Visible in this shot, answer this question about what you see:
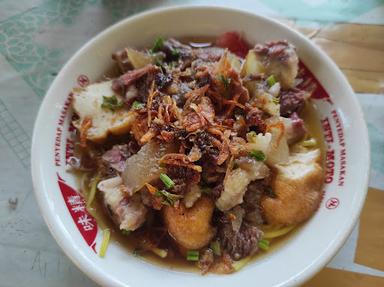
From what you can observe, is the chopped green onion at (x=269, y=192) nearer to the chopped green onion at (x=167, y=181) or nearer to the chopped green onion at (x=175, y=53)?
the chopped green onion at (x=167, y=181)

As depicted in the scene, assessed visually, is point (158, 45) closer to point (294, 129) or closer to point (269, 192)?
point (294, 129)

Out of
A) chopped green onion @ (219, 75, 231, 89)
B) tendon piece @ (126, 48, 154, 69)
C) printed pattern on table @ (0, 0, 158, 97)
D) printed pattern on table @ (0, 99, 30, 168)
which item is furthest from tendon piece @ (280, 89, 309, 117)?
printed pattern on table @ (0, 99, 30, 168)

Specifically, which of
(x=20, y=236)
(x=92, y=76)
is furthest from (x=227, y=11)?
(x=20, y=236)

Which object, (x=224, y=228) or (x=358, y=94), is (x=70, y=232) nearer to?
(x=224, y=228)

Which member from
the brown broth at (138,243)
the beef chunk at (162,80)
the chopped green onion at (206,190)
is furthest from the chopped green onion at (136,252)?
the beef chunk at (162,80)

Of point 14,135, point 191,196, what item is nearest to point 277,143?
point 191,196
